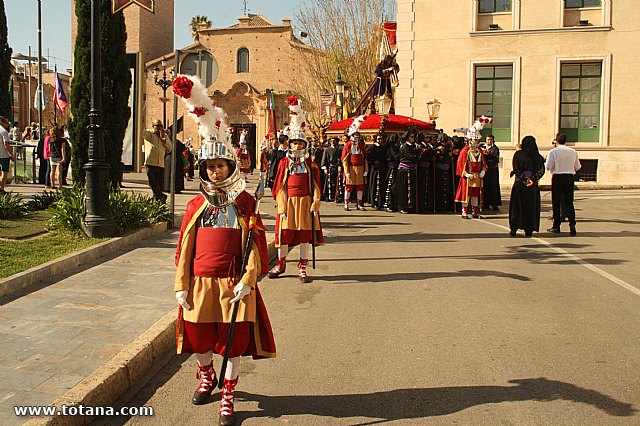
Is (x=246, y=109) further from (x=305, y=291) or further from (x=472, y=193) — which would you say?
(x=305, y=291)

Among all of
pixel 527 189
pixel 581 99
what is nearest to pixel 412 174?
pixel 527 189

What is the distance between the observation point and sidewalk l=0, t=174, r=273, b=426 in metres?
4.76

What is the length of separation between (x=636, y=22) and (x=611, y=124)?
13.5ft

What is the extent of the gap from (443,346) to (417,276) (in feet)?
10.9

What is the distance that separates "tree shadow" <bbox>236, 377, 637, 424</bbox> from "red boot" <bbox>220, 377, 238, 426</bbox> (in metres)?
0.14

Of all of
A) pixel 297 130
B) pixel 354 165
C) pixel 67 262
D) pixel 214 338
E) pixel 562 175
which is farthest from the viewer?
pixel 354 165

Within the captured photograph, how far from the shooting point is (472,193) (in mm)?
17016

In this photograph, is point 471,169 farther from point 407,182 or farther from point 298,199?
point 298,199

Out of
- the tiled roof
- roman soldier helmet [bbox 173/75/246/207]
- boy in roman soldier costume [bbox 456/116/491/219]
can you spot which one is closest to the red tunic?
roman soldier helmet [bbox 173/75/246/207]

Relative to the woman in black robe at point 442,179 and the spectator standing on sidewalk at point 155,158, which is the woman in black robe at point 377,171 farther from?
the spectator standing on sidewalk at point 155,158

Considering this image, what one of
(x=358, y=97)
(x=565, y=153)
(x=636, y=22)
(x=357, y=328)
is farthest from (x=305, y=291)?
(x=358, y=97)

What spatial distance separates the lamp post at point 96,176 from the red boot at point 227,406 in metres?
6.73

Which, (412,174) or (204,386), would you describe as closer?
(204,386)

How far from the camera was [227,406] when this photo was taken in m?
4.44
